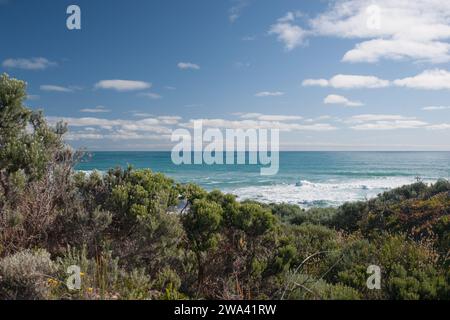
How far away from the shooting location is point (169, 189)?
7.60 m

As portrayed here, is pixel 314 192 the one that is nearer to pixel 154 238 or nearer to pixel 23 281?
pixel 154 238

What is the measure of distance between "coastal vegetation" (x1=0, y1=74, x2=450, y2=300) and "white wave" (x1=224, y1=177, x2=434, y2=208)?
88.2 feet

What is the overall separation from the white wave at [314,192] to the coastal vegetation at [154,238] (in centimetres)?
2688

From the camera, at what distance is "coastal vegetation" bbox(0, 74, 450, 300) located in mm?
5883

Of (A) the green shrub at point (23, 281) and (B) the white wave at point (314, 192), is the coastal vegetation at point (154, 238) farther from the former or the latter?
(B) the white wave at point (314, 192)

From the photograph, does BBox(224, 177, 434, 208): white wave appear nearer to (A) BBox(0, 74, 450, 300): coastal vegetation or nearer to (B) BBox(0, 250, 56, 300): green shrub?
(A) BBox(0, 74, 450, 300): coastal vegetation

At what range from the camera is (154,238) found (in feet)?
22.1

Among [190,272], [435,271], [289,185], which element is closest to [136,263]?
[190,272]

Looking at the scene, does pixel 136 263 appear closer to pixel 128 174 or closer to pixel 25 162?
pixel 128 174

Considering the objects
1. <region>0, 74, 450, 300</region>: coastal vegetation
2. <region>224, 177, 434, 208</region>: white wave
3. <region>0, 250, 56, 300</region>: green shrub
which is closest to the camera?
<region>0, 250, 56, 300</region>: green shrub

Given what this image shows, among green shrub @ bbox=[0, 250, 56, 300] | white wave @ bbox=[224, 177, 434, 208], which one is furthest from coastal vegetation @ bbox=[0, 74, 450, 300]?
white wave @ bbox=[224, 177, 434, 208]

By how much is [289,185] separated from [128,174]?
41.9 metres

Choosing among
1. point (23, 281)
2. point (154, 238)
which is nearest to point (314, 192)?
point (154, 238)

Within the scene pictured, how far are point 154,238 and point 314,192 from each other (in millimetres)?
36564
